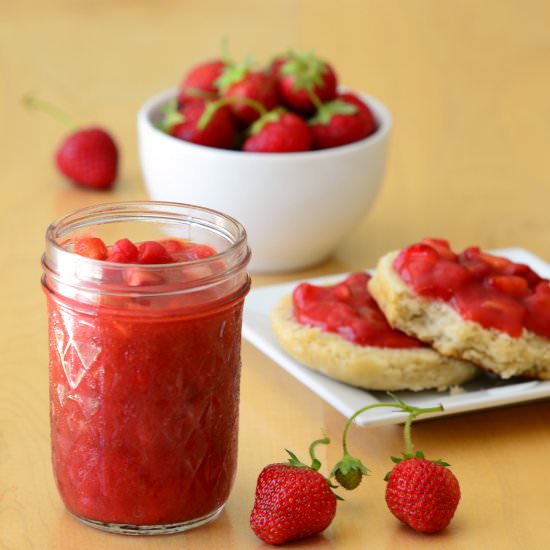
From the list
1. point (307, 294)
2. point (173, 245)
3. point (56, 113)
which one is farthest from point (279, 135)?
point (56, 113)

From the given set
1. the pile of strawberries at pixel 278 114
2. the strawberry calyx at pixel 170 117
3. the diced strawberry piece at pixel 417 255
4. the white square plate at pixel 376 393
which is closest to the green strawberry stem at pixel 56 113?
the strawberry calyx at pixel 170 117

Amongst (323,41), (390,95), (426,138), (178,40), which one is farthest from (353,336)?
(178,40)

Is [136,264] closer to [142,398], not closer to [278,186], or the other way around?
[142,398]

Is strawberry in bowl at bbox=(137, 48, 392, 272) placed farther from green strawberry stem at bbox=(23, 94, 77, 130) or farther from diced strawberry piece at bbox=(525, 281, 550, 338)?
green strawberry stem at bbox=(23, 94, 77, 130)

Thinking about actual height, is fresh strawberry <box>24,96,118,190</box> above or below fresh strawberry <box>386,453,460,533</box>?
below

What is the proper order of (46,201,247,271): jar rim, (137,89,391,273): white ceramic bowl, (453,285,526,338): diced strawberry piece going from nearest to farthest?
(46,201,247,271): jar rim, (453,285,526,338): diced strawberry piece, (137,89,391,273): white ceramic bowl

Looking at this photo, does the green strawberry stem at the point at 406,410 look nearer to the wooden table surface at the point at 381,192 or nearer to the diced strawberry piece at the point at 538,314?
the wooden table surface at the point at 381,192

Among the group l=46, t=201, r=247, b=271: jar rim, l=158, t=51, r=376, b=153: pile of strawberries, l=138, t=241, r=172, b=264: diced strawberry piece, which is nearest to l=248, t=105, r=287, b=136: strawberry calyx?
l=158, t=51, r=376, b=153: pile of strawberries

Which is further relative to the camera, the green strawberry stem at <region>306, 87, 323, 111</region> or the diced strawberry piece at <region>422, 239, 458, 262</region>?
the green strawberry stem at <region>306, 87, 323, 111</region>
